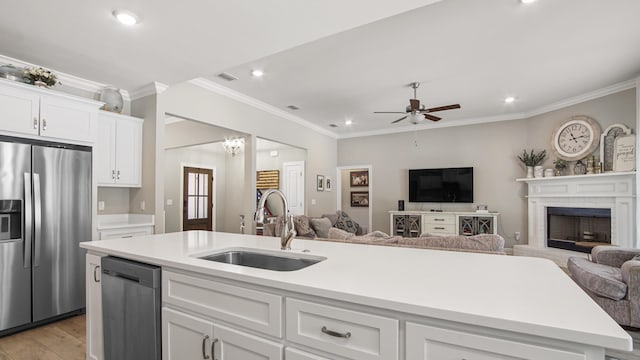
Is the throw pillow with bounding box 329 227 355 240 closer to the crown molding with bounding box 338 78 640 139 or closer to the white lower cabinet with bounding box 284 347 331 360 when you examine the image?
the white lower cabinet with bounding box 284 347 331 360

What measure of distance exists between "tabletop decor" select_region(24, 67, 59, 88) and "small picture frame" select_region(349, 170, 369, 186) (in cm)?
677

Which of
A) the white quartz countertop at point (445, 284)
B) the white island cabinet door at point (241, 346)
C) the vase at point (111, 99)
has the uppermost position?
the vase at point (111, 99)

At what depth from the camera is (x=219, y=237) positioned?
2373 millimetres

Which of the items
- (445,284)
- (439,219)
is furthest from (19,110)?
(439,219)

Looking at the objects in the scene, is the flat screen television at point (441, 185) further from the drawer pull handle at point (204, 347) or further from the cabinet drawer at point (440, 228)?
the drawer pull handle at point (204, 347)

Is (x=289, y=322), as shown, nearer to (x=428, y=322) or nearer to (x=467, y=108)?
(x=428, y=322)

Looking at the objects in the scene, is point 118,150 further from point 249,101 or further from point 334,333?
point 334,333

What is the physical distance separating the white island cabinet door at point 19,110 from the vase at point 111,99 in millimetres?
821

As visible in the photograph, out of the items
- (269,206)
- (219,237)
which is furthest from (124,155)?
(269,206)

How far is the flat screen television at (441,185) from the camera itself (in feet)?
21.6

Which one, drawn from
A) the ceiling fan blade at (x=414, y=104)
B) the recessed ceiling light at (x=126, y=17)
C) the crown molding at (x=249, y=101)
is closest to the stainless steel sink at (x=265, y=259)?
the recessed ceiling light at (x=126, y=17)

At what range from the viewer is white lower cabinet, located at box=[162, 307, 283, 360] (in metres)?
1.24

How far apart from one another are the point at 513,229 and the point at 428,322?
20.7 feet

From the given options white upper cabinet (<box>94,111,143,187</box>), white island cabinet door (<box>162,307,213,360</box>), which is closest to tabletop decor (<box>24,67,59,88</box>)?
white upper cabinet (<box>94,111,143,187</box>)
